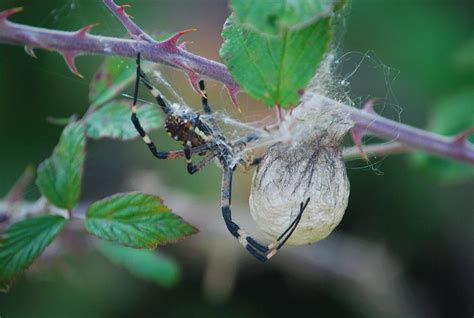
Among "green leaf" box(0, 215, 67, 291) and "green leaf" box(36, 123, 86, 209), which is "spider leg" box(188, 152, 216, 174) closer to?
"green leaf" box(36, 123, 86, 209)

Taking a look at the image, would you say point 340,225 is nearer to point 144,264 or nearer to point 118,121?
point 144,264

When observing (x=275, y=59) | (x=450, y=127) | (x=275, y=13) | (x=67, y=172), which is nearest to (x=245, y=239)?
(x=67, y=172)

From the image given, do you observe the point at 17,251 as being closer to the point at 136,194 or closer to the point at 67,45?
the point at 136,194

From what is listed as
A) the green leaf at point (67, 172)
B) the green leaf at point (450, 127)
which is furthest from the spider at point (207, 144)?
the green leaf at point (450, 127)

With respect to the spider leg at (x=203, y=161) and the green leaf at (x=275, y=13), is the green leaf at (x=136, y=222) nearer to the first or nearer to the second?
the spider leg at (x=203, y=161)

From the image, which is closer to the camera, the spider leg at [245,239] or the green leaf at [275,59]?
the green leaf at [275,59]
